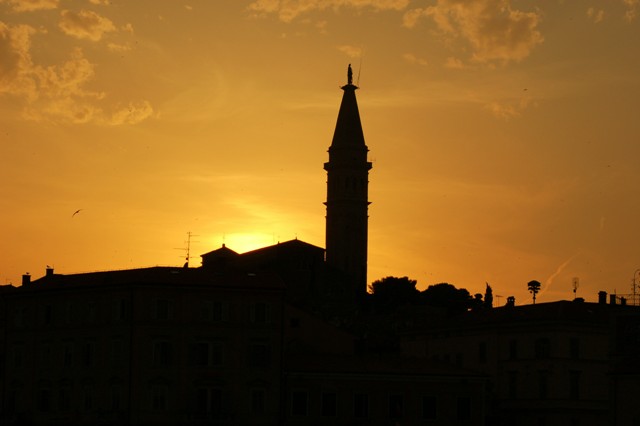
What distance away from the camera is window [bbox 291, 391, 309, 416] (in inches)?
3442

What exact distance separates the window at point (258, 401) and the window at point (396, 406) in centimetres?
746

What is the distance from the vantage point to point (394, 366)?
90.9 meters

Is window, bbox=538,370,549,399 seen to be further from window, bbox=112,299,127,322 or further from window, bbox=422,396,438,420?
window, bbox=112,299,127,322

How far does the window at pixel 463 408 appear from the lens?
89.4 m

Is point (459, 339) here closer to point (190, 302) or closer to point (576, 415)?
point (576, 415)

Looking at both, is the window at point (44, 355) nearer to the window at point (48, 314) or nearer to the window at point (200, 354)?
the window at point (48, 314)

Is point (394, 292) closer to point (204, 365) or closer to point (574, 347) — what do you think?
point (574, 347)

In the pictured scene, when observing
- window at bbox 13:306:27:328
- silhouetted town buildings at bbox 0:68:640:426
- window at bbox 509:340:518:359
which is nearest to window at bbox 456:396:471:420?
silhouetted town buildings at bbox 0:68:640:426

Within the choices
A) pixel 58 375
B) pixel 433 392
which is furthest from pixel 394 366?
pixel 58 375

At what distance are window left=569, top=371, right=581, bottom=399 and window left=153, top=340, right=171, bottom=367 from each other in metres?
28.2

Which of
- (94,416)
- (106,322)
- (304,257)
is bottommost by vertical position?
(94,416)

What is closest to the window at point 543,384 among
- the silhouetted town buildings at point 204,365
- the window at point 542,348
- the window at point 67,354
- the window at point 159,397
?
the window at point 542,348

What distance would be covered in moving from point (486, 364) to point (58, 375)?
101ft

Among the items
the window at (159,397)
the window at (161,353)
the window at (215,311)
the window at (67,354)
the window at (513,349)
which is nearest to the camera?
the window at (159,397)
